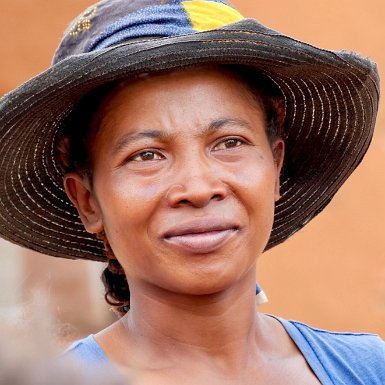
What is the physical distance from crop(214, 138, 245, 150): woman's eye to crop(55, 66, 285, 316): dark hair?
0.15 metres

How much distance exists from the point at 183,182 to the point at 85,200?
0.39m

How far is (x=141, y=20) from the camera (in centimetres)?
194

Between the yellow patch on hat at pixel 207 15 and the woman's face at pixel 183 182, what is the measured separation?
0.34ft

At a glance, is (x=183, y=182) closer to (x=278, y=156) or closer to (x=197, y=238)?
(x=197, y=238)

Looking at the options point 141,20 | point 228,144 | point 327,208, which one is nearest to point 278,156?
point 228,144

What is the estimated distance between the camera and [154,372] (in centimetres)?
202

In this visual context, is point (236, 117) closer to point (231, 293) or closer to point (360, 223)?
point (231, 293)

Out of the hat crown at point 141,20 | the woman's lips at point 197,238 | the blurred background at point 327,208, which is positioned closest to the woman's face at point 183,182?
the woman's lips at point 197,238

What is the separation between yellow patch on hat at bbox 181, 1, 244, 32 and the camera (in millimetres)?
1974

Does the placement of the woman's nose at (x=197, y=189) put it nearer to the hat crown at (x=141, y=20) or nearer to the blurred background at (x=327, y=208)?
the hat crown at (x=141, y=20)

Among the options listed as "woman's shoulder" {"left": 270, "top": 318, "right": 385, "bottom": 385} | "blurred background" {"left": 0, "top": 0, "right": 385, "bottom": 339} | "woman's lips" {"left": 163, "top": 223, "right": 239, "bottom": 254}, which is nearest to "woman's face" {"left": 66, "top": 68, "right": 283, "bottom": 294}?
"woman's lips" {"left": 163, "top": 223, "right": 239, "bottom": 254}

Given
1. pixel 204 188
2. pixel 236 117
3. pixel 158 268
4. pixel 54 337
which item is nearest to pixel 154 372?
pixel 158 268

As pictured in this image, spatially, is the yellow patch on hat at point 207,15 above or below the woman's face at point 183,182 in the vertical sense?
above

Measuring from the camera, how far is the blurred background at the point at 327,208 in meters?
4.52
